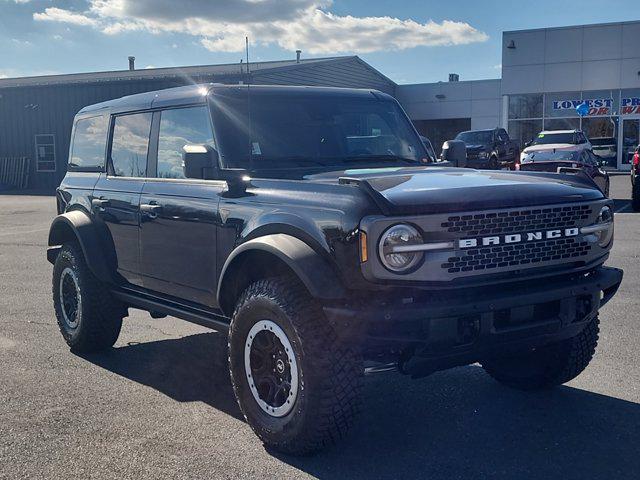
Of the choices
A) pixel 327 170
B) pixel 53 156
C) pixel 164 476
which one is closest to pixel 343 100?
pixel 327 170

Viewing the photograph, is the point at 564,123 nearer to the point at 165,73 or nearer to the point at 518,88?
the point at 518,88

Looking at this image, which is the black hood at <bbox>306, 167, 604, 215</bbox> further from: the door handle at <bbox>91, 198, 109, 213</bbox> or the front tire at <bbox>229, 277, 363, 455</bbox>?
the door handle at <bbox>91, 198, 109, 213</bbox>

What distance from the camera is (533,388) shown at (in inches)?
192

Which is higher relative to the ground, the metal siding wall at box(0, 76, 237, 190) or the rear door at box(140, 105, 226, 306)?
the metal siding wall at box(0, 76, 237, 190)

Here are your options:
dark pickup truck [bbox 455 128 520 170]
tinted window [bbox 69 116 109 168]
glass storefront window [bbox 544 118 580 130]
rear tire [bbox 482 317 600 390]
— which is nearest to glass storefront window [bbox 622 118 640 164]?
glass storefront window [bbox 544 118 580 130]

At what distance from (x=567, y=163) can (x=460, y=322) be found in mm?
13822

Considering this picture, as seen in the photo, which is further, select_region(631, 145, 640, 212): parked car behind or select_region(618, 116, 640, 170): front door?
select_region(618, 116, 640, 170): front door

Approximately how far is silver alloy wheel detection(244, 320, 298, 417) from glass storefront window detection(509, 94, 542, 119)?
34.8m

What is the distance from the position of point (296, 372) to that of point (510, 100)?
35394 mm

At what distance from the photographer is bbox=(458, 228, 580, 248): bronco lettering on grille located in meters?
3.60

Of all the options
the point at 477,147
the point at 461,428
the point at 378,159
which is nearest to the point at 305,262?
the point at 461,428

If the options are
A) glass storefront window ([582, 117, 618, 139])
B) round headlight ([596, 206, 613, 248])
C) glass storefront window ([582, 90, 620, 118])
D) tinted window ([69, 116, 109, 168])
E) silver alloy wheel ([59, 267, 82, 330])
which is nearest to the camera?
round headlight ([596, 206, 613, 248])

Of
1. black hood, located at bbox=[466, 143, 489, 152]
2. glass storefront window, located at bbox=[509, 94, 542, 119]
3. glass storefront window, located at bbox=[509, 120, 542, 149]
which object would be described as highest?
glass storefront window, located at bbox=[509, 94, 542, 119]

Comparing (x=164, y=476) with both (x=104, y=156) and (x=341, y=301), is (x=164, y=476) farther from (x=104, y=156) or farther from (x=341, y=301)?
(x=104, y=156)
